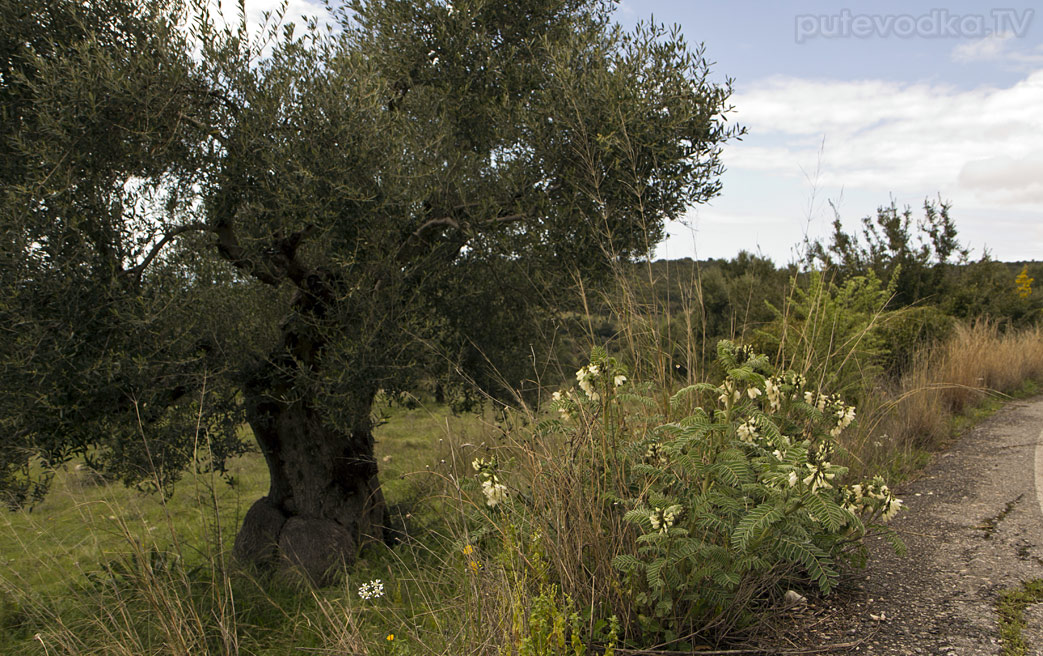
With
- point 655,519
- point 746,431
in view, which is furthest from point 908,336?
point 655,519

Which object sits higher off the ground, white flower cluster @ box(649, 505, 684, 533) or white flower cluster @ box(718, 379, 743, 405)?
white flower cluster @ box(718, 379, 743, 405)

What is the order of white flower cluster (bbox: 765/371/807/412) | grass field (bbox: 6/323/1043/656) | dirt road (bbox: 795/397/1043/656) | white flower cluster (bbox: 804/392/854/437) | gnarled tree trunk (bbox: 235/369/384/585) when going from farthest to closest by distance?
1. gnarled tree trunk (bbox: 235/369/384/585)
2. white flower cluster (bbox: 804/392/854/437)
3. white flower cluster (bbox: 765/371/807/412)
4. grass field (bbox: 6/323/1043/656)
5. dirt road (bbox: 795/397/1043/656)

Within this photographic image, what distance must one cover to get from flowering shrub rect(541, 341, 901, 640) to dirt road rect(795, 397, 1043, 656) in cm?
26

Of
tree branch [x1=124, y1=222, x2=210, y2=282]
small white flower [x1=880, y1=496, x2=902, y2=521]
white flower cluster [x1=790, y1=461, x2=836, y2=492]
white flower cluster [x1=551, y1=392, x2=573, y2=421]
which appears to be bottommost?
small white flower [x1=880, y1=496, x2=902, y2=521]

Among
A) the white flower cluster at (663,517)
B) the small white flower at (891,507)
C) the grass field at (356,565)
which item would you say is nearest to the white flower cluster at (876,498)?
the small white flower at (891,507)

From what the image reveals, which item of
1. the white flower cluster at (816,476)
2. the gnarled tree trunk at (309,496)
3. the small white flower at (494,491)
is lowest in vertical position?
the gnarled tree trunk at (309,496)

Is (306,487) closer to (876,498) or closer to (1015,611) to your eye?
(876,498)

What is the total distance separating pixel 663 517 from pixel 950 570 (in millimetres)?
1799

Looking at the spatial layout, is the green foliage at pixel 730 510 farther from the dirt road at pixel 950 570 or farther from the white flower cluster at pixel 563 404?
the white flower cluster at pixel 563 404

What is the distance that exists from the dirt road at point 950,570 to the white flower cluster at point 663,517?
0.85m

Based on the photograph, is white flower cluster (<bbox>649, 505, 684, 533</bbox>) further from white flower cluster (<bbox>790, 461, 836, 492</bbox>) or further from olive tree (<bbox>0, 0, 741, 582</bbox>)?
olive tree (<bbox>0, 0, 741, 582</bbox>)

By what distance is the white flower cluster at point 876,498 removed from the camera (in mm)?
2996

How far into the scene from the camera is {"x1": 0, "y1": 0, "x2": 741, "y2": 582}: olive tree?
4527 millimetres

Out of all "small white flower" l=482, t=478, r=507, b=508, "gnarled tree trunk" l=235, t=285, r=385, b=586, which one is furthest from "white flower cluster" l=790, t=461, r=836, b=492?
"gnarled tree trunk" l=235, t=285, r=385, b=586
